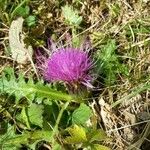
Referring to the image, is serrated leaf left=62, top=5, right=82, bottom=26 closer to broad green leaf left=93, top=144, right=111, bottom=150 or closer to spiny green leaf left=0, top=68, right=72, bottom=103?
spiny green leaf left=0, top=68, right=72, bottom=103

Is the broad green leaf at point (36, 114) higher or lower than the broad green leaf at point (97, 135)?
higher

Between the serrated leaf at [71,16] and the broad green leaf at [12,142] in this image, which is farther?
the serrated leaf at [71,16]

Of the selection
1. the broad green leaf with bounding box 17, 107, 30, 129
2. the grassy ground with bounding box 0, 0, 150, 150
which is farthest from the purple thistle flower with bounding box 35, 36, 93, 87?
the broad green leaf with bounding box 17, 107, 30, 129

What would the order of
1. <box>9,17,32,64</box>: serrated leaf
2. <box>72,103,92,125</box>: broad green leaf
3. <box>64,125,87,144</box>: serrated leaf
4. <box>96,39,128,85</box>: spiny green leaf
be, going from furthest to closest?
<box>9,17,32,64</box>: serrated leaf < <box>96,39,128,85</box>: spiny green leaf < <box>72,103,92,125</box>: broad green leaf < <box>64,125,87,144</box>: serrated leaf

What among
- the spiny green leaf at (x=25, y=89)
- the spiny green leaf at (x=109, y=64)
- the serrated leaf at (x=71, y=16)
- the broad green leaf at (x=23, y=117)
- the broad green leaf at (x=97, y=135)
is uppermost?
the serrated leaf at (x=71, y=16)

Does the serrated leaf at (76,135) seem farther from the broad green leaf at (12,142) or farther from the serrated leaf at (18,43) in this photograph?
the serrated leaf at (18,43)

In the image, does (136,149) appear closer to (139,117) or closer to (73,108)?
(139,117)

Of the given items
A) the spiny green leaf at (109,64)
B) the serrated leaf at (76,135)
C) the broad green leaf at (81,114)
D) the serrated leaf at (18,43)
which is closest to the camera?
the serrated leaf at (76,135)

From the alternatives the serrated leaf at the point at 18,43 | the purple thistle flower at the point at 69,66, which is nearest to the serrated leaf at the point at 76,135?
the purple thistle flower at the point at 69,66

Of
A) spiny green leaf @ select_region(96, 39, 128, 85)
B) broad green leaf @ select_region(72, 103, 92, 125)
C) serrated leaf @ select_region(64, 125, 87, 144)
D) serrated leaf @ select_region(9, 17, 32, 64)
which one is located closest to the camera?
serrated leaf @ select_region(64, 125, 87, 144)
